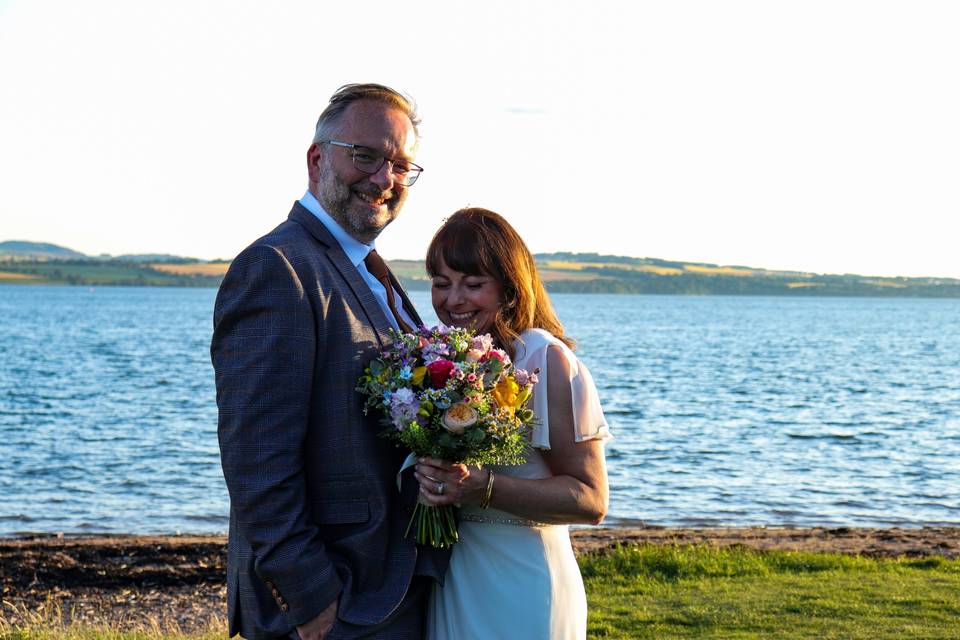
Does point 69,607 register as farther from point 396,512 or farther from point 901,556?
point 901,556

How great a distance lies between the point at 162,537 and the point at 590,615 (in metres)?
8.49

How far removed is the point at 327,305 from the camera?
12.5 ft

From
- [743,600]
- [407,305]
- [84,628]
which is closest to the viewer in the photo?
[407,305]

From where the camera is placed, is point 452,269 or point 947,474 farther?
point 947,474

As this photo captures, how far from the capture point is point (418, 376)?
3691mm

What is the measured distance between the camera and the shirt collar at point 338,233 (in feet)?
13.6

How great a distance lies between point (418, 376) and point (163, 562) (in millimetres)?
10088

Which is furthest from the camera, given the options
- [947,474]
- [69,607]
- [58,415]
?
[58,415]

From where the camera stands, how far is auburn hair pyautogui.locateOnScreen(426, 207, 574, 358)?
427 cm

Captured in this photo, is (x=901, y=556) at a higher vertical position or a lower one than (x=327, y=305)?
lower

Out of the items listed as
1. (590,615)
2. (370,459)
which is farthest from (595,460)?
(590,615)

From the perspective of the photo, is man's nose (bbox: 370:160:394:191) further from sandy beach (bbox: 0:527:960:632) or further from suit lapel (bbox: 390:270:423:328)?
sandy beach (bbox: 0:527:960:632)

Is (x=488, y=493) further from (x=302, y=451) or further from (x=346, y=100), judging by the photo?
(x=346, y=100)

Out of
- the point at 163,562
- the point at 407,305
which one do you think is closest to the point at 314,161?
the point at 407,305
